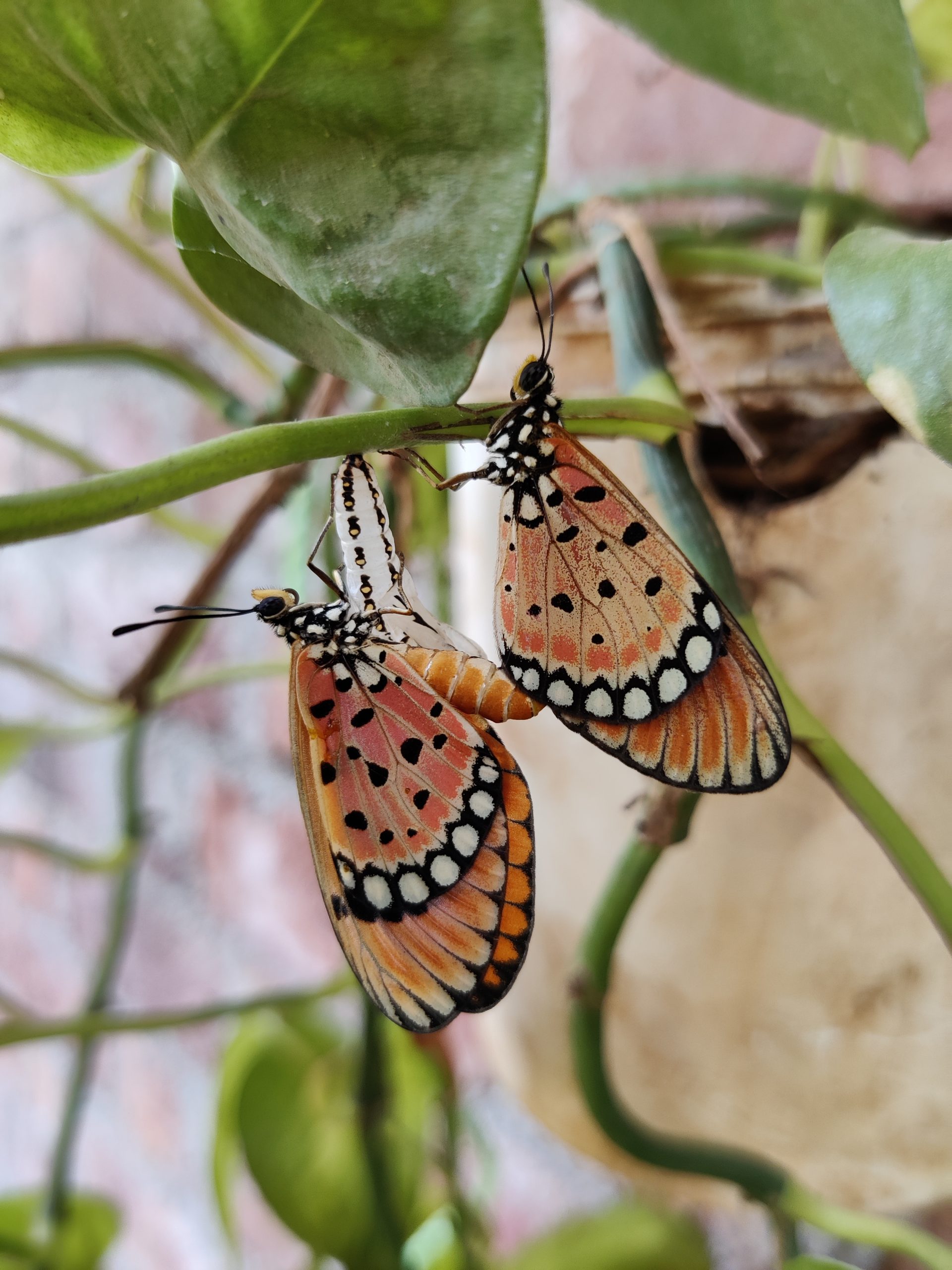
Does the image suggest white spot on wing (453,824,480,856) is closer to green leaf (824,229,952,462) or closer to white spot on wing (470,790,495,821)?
white spot on wing (470,790,495,821)

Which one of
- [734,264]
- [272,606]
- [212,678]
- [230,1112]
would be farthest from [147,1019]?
[734,264]

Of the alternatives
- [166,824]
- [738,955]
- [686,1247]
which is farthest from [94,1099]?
[738,955]

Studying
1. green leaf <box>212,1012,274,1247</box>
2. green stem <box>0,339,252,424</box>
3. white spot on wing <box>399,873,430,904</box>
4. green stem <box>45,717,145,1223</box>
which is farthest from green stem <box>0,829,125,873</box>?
white spot on wing <box>399,873,430,904</box>

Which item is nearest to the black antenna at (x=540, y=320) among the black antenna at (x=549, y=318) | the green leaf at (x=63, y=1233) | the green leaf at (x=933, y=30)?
the black antenna at (x=549, y=318)

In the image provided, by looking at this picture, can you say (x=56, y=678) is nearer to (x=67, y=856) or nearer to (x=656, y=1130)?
(x=67, y=856)

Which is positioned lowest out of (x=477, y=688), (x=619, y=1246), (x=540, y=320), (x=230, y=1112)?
(x=619, y=1246)
